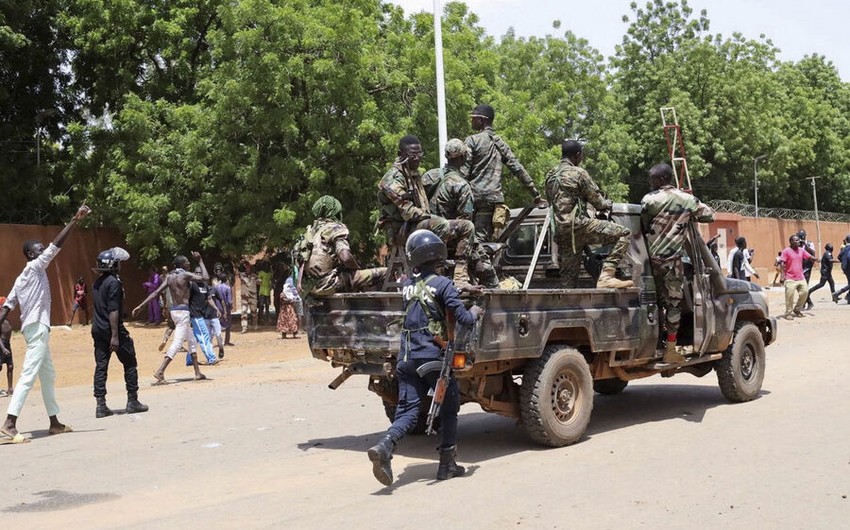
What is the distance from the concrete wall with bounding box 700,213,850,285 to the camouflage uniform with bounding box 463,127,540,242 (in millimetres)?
32230

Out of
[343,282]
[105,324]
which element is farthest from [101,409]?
[343,282]

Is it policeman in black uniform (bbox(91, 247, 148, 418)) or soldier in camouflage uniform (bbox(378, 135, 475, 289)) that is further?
policeman in black uniform (bbox(91, 247, 148, 418))

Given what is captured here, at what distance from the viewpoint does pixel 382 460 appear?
638cm

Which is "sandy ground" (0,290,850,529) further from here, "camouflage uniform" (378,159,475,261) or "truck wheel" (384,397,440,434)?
"camouflage uniform" (378,159,475,261)

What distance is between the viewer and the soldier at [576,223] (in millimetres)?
8828

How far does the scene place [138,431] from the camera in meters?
9.93

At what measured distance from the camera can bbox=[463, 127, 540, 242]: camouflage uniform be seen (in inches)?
362

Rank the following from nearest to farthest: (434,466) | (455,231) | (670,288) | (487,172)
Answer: (434,466) → (455,231) → (670,288) → (487,172)

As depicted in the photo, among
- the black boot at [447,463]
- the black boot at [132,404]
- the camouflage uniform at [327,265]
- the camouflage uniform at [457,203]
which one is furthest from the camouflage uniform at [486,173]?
the black boot at [132,404]

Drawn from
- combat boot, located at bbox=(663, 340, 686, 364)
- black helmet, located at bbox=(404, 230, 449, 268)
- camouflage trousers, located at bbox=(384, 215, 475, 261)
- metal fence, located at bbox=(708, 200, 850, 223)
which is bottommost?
combat boot, located at bbox=(663, 340, 686, 364)

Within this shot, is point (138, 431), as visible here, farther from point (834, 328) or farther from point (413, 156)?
point (834, 328)

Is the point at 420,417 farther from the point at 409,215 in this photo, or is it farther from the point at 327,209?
the point at 327,209

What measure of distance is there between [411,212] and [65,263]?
822 inches

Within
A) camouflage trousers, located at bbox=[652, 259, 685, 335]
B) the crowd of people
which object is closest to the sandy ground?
the crowd of people
